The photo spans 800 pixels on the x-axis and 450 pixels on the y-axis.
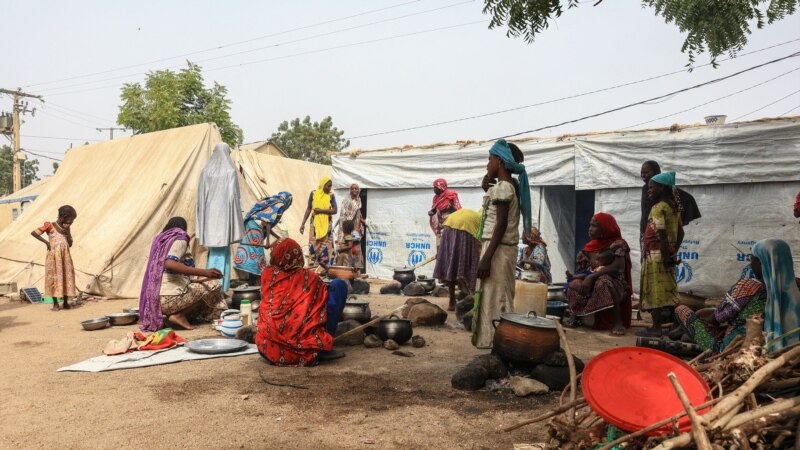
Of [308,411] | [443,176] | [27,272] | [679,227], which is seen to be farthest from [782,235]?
[27,272]

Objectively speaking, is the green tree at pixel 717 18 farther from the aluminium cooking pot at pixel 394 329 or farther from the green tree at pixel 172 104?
the green tree at pixel 172 104

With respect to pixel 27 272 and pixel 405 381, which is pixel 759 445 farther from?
pixel 27 272

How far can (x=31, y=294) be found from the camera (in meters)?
8.41

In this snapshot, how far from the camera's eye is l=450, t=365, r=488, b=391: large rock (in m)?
3.78

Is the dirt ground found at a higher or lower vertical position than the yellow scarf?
lower

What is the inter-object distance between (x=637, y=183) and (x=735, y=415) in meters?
7.54

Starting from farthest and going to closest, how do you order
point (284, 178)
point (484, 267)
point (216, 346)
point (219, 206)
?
point (284, 178) < point (219, 206) < point (216, 346) < point (484, 267)

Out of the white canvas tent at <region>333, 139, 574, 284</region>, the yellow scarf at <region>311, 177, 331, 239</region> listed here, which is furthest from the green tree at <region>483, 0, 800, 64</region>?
the yellow scarf at <region>311, 177, 331, 239</region>

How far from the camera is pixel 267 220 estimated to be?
28.0ft

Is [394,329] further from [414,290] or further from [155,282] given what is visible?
[414,290]

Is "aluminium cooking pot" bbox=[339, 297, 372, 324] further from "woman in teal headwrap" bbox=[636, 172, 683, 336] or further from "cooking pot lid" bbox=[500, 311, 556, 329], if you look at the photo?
"woman in teal headwrap" bbox=[636, 172, 683, 336]

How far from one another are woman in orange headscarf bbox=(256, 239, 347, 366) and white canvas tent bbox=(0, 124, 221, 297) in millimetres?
5378

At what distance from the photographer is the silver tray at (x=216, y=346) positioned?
186 inches

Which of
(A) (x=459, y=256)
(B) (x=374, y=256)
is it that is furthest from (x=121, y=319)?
(B) (x=374, y=256)
